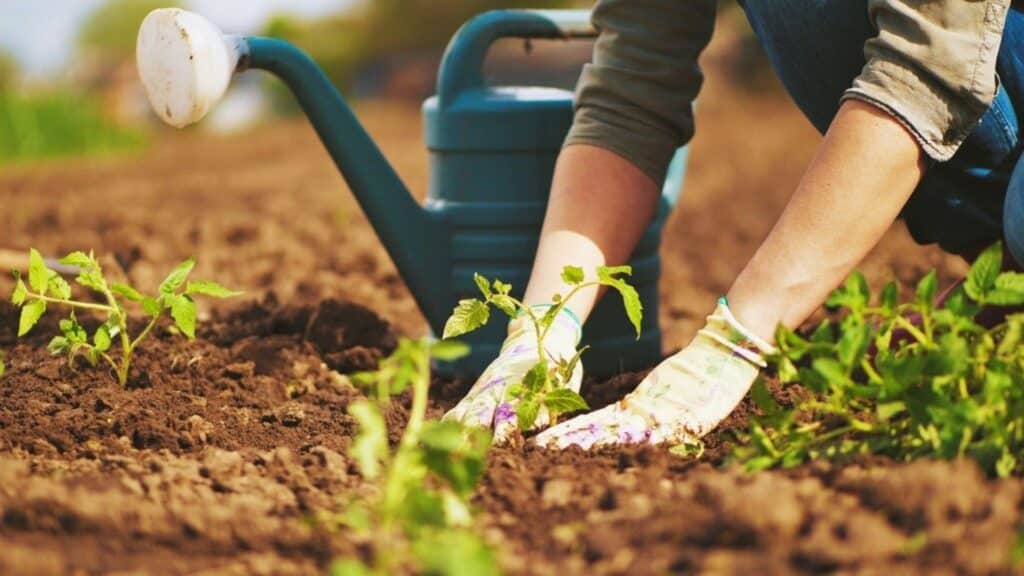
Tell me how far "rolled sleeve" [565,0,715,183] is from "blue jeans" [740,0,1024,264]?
0.11 meters

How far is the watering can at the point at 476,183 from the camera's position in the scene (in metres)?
2.13

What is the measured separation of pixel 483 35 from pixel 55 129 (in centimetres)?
592

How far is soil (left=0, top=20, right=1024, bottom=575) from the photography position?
1.13 meters

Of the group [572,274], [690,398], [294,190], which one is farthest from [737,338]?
[294,190]

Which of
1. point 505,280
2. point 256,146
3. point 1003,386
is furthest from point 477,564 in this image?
point 256,146

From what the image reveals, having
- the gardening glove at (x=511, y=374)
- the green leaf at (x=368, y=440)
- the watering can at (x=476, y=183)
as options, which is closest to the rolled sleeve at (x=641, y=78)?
the watering can at (x=476, y=183)

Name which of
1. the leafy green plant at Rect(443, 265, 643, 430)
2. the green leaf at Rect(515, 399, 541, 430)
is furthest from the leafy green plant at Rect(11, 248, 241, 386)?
the green leaf at Rect(515, 399, 541, 430)

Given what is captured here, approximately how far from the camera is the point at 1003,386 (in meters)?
1.29

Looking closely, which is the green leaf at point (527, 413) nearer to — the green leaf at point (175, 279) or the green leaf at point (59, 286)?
the green leaf at point (175, 279)

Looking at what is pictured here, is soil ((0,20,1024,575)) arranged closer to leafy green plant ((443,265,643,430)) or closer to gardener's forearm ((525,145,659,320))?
leafy green plant ((443,265,643,430))

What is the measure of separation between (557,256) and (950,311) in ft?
2.18

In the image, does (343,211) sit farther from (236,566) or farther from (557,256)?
(236,566)

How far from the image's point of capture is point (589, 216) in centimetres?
192

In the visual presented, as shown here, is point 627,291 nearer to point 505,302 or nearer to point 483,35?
point 505,302
